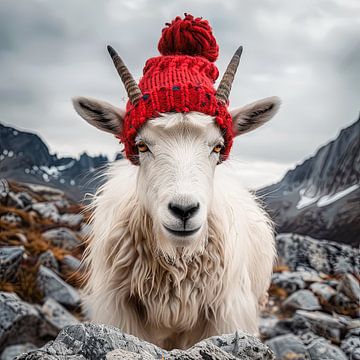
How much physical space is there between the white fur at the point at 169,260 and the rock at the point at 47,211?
13960 millimetres

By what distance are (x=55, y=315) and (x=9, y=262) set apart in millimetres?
1607

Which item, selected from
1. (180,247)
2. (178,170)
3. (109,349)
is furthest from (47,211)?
(109,349)

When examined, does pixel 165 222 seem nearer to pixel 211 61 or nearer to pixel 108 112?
pixel 108 112

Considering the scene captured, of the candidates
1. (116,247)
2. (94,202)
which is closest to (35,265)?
(94,202)

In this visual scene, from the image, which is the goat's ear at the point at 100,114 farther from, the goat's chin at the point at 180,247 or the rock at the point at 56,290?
the rock at the point at 56,290

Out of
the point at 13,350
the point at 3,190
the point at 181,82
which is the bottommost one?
the point at 13,350

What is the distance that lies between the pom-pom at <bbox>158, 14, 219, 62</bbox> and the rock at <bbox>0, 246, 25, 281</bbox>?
520cm

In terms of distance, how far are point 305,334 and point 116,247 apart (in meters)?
4.38

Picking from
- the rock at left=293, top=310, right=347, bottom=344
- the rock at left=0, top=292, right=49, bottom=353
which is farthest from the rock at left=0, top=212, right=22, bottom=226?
the rock at left=293, top=310, right=347, bottom=344

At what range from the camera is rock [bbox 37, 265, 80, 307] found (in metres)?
7.65

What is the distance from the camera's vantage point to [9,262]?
24.8 ft

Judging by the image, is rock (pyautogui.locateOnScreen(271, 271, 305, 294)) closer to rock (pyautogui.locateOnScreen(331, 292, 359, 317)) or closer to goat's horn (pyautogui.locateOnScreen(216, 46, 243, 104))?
rock (pyautogui.locateOnScreen(331, 292, 359, 317))

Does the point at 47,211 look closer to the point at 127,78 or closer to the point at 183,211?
the point at 127,78

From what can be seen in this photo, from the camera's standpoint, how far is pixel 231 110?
393 cm
